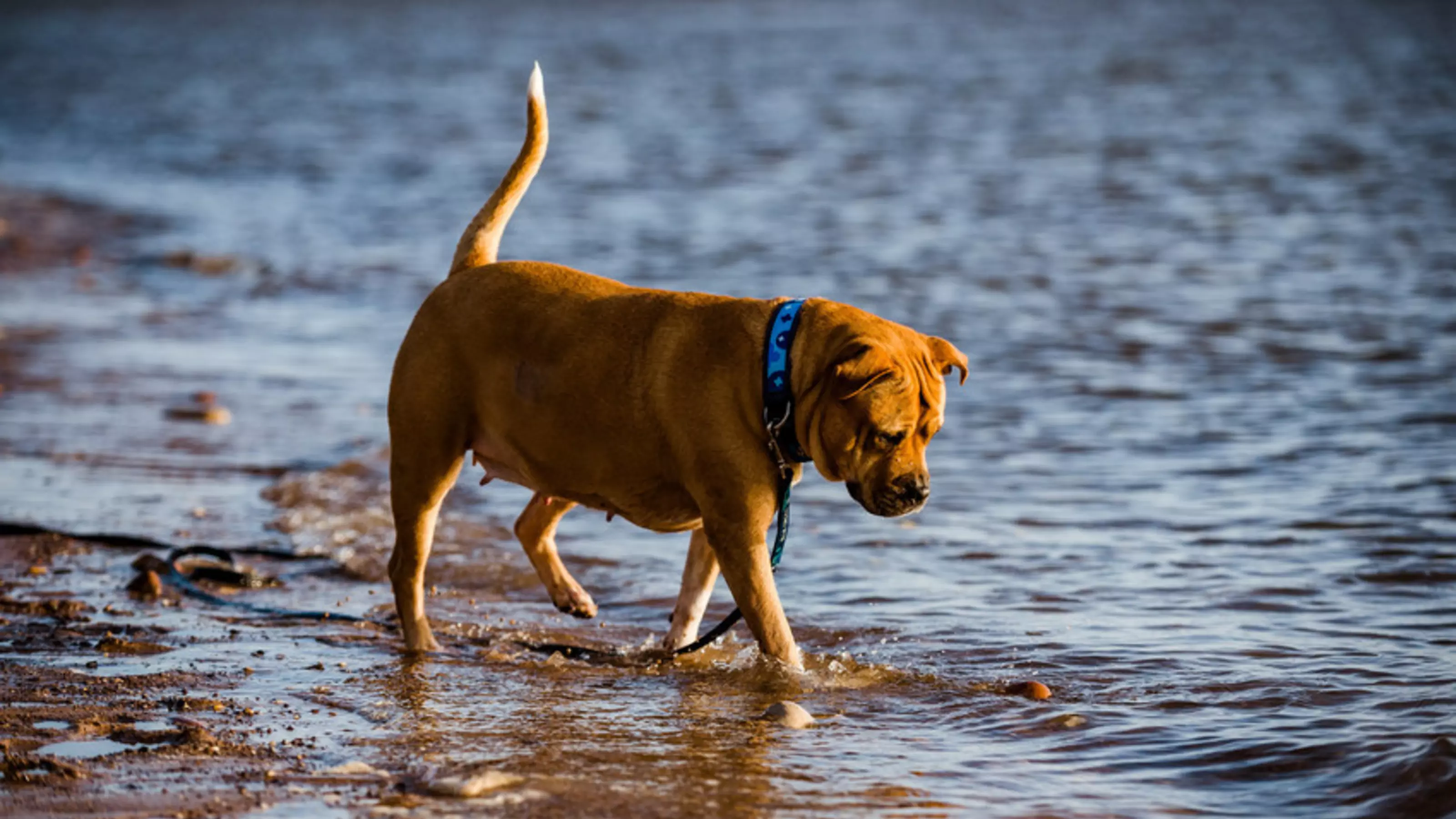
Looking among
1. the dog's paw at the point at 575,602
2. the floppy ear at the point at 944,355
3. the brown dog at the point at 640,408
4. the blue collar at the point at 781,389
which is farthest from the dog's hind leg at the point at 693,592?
the floppy ear at the point at 944,355

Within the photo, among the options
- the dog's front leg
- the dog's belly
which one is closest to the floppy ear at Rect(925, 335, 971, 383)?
the dog's front leg

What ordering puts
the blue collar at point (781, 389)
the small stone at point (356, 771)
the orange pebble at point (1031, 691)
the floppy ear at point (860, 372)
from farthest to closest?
the orange pebble at point (1031, 691)
the blue collar at point (781, 389)
the floppy ear at point (860, 372)
the small stone at point (356, 771)

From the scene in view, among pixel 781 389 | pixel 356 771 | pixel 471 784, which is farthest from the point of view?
pixel 781 389

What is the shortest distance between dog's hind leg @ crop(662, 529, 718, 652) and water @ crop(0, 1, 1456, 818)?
0.13 metres

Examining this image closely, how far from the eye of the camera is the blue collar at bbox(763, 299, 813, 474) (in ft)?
18.3

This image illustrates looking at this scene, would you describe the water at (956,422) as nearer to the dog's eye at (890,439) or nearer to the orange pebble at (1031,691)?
the orange pebble at (1031,691)

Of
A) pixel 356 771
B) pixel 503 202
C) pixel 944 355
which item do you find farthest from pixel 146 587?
pixel 944 355

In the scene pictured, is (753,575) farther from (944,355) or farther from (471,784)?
(471,784)

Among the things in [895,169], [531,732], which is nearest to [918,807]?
[531,732]

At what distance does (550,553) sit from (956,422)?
4.92 metres

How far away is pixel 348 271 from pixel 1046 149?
1272cm

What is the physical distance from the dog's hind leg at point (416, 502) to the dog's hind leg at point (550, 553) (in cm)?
43

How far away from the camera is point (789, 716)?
5.52 meters

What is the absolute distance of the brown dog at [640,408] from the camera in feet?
18.1
